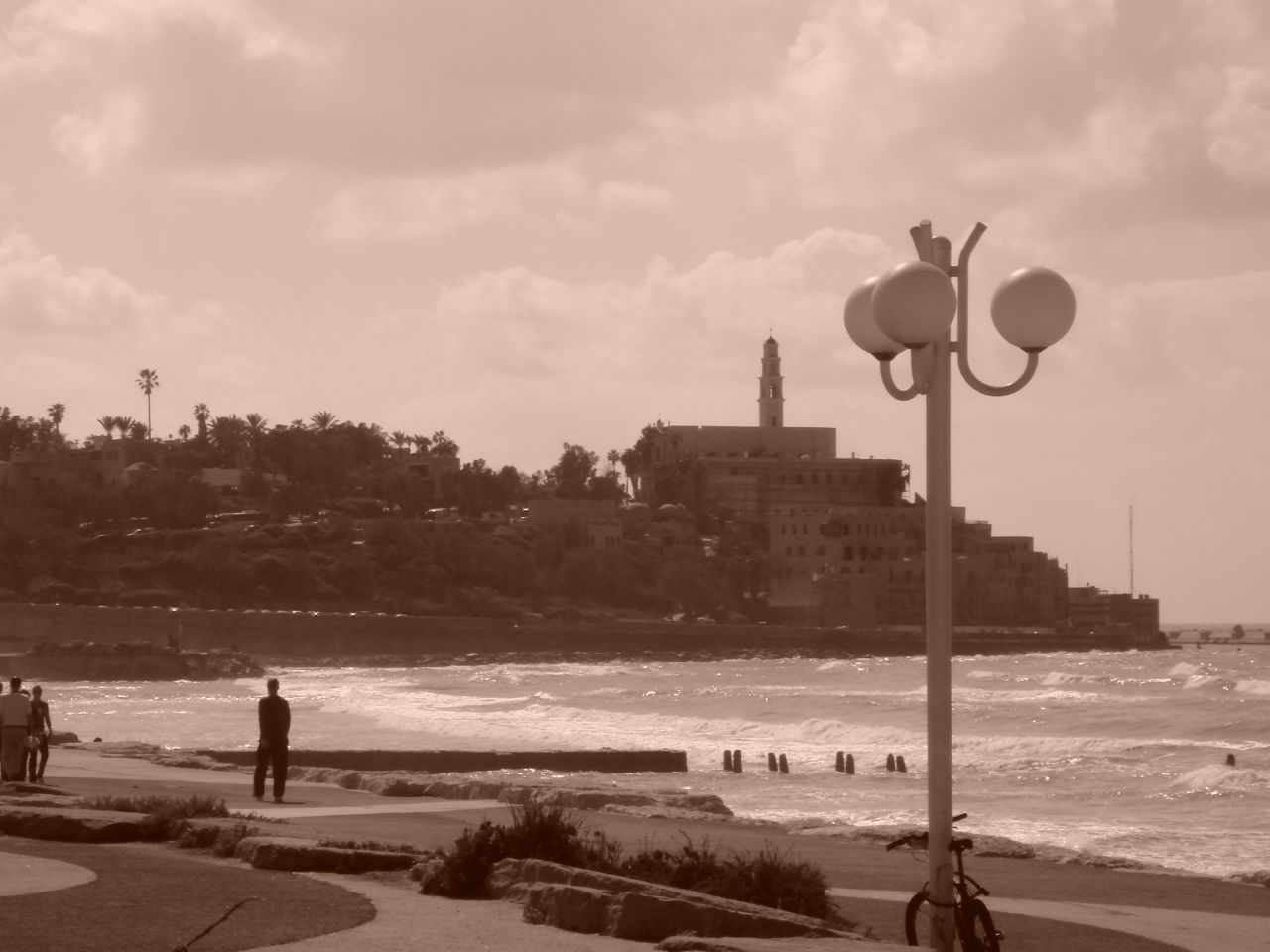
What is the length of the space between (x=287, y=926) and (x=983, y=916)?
9.47 ft

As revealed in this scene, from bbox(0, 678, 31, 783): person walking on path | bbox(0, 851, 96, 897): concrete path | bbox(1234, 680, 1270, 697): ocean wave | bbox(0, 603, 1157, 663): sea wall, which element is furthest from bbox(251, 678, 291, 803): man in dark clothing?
bbox(0, 603, 1157, 663): sea wall

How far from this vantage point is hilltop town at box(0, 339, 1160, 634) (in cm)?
13738

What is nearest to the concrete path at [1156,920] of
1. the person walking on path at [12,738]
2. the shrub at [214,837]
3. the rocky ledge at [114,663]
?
the shrub at [214,837]

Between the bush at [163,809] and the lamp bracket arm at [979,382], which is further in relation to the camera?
the bush at [163,809]

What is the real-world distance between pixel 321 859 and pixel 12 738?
9.03 meters

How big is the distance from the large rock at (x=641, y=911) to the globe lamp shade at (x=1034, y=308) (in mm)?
2565

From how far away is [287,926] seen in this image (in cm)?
830

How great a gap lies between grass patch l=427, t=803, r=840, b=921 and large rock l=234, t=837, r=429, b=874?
Answer: 74 centimetres

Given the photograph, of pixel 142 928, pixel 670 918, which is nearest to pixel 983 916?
pixel 670 918

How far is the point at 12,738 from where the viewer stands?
18531 millimetres

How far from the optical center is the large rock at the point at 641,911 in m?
8.00

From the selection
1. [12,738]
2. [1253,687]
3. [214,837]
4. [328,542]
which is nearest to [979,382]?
[214,837]

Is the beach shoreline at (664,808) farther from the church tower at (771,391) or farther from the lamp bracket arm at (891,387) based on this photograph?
the church tower at (771,391)

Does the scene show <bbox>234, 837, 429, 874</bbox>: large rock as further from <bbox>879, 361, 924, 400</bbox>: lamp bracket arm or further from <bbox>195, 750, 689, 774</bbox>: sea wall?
<bbox>195, 750, 689, 774</bbox>: sea wall
